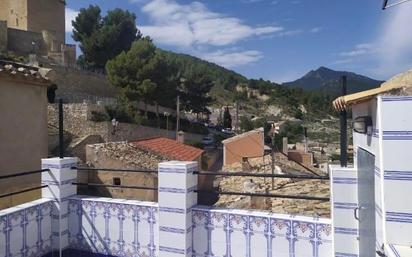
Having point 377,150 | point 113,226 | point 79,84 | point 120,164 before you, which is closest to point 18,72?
point 113,226

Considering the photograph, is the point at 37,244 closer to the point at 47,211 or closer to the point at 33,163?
the point at 47,211

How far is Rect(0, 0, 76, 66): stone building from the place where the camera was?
32.0 metres

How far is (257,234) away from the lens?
3.10 meters

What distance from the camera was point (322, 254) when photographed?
292 cm

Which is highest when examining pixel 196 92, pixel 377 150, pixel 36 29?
pixel 36 29

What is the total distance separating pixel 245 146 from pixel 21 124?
1496 centimetres

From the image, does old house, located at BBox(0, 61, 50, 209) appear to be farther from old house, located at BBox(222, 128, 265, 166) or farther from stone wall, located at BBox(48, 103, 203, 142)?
stone wall, located at BBox(48, 103, 203, 142)

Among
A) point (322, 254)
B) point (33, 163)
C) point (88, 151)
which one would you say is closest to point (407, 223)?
point (322, 254)

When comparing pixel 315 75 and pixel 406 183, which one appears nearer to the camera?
pixel 406 183

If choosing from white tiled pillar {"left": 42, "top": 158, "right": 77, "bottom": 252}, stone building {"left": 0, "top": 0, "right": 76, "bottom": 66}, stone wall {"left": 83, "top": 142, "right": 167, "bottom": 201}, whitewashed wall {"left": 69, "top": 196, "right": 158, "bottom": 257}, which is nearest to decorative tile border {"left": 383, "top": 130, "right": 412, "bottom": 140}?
whitewashed wall {"left": 69, "top": 196, "right": 158, "bottom": 257}

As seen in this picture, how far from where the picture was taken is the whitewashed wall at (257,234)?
2934 mm

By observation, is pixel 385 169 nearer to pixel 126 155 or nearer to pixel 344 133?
pixel 344 133

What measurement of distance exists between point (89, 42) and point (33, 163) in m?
28.1

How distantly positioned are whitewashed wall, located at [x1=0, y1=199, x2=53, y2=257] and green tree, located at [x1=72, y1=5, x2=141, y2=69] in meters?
29.9
